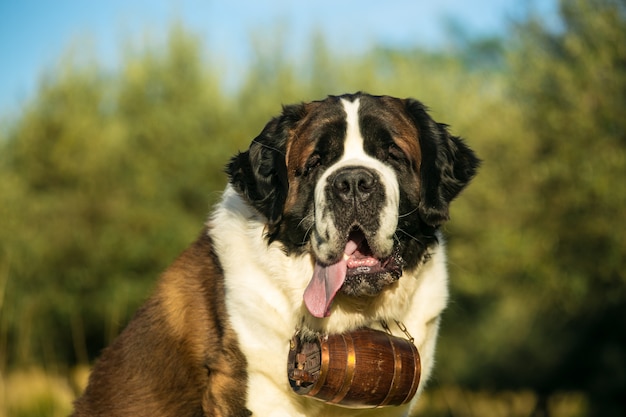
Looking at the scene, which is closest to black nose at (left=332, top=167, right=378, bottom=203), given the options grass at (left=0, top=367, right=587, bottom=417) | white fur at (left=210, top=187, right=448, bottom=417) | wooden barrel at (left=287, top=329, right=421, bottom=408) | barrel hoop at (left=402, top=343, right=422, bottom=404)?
white fur at (left=210, top=187, right=448, bottom=417)

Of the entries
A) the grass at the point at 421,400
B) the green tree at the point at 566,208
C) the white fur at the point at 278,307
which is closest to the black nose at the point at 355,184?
the white fur at the point at 278,307

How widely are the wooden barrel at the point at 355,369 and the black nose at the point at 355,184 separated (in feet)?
2.21

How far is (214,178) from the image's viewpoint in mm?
21969

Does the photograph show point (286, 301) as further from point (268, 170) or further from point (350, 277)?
point (268, 170)

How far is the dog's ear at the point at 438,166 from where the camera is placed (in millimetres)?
4352

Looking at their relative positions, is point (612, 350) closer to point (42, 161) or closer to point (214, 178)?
point (214, 178)

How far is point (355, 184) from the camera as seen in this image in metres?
3.98

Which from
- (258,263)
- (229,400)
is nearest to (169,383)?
(229,400)

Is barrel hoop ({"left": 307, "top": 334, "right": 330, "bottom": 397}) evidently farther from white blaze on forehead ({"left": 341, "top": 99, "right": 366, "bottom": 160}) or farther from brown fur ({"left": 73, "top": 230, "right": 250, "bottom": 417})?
white blaze on forehead ({"left": 341, "top": 99, "right": 366, "bottom": 160})

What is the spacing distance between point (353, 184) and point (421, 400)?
38.6 feet

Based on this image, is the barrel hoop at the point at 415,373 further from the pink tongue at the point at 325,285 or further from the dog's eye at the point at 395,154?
the dog's eye at the point at 395,154

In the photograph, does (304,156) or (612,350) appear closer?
(304,156)

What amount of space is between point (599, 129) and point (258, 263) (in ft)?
34.5

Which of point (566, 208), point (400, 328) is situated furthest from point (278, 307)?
point (566, 208)
